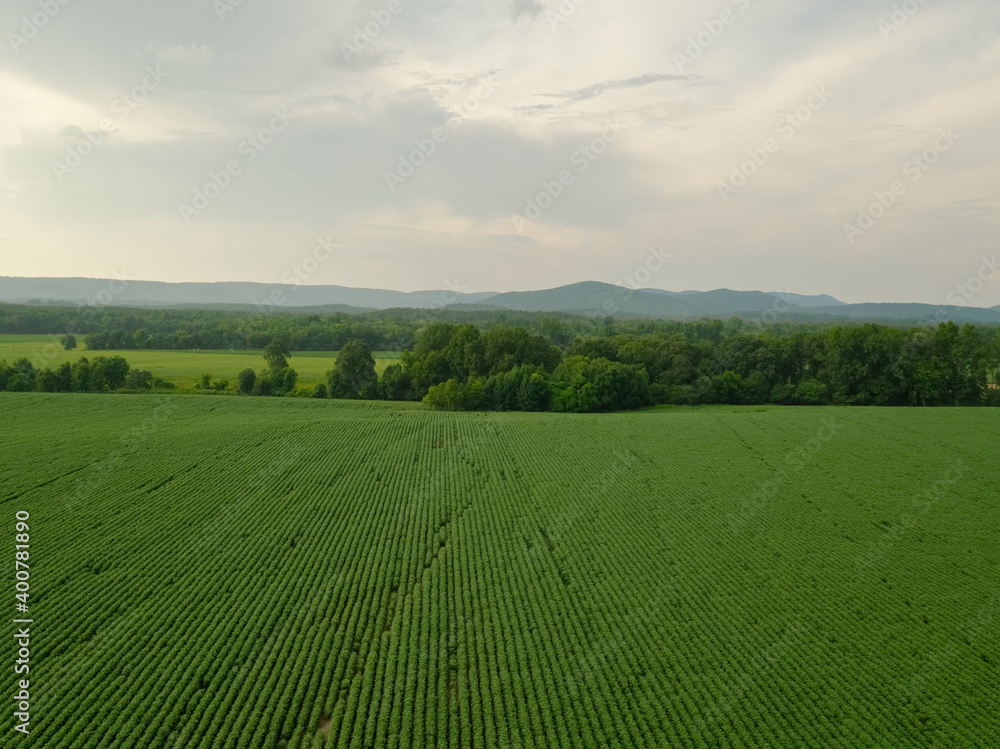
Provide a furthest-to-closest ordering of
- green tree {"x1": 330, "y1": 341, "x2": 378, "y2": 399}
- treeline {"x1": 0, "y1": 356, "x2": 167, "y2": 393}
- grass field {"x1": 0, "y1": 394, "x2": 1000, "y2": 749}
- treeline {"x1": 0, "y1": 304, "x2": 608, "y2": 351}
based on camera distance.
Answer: treeline {"x1": 0, "y1": 304, "x2": 608, "y2": 351}
green tree {"x1": 330, "y1": 341, "x2": 378, "y2": 399}
treeline {"x1": 0, "y1": 356, "x2": 167, "y2": 393}
grass field {"x1": 0, "y1": 394, "x2": 1000, "y2": 749}

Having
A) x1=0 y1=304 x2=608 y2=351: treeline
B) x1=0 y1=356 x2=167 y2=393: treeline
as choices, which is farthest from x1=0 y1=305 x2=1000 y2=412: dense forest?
x1=0 y1=304 x2=608 y2=351: treeline

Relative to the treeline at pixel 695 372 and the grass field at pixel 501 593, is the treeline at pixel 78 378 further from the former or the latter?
the grass field at pixel 501 593

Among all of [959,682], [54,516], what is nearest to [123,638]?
[54,516]

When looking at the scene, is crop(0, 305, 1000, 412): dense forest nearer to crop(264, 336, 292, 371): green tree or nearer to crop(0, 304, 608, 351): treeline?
crop(264, 336, 292, 371): green tree

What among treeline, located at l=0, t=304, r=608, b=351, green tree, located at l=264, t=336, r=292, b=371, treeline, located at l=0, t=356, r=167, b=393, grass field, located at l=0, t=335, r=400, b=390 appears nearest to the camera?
treeline, located at l=0, t=356, r=167, b=393

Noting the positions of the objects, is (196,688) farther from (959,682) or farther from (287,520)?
(959,682)

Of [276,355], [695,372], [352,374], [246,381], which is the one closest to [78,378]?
[246,381]

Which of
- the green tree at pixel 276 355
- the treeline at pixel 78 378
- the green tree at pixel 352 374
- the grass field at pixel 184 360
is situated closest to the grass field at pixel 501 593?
the treeline at pixel 78 378
